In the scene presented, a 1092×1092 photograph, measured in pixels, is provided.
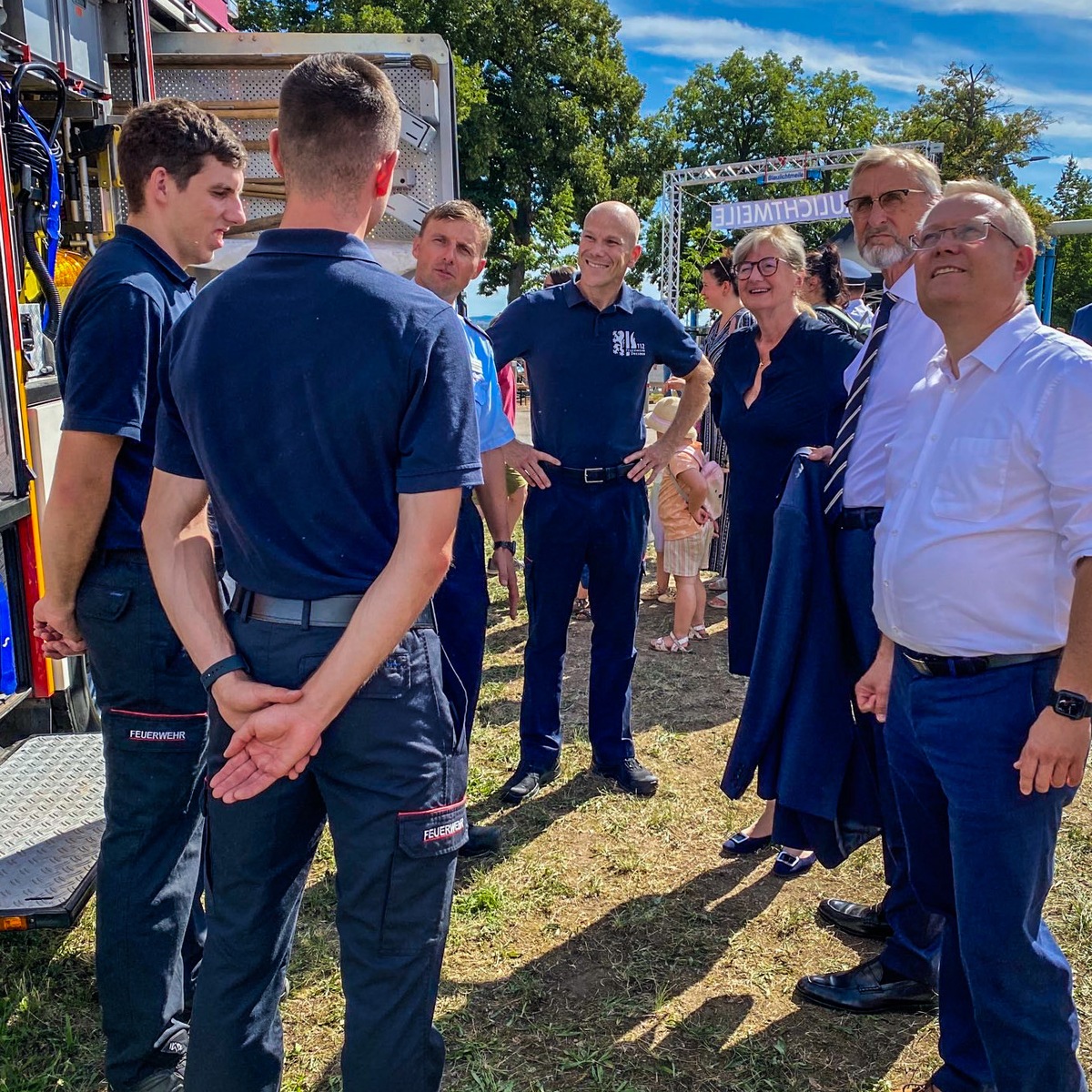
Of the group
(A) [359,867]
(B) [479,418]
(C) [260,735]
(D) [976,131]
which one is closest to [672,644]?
(B) [479,418]

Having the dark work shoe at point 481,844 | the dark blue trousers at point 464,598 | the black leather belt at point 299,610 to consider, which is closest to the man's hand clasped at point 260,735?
the black leather belt at point 299,610

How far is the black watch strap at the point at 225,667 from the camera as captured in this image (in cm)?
171

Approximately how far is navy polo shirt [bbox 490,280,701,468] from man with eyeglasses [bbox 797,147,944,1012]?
118 cm

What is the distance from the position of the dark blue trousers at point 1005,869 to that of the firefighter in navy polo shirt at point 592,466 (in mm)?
2152

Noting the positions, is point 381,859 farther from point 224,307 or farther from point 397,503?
point 224,307

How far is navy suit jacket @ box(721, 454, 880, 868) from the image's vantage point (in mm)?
2920

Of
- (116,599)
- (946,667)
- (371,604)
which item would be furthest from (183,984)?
(946,667)

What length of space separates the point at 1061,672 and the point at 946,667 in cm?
24

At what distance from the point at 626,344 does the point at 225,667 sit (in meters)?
2.69

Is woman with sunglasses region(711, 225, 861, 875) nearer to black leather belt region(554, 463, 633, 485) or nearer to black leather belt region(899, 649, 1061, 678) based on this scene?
black leather belt region(554, 463, 633, 485)

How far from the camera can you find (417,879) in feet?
5.60

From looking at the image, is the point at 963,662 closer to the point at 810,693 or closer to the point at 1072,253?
the point at 810,693

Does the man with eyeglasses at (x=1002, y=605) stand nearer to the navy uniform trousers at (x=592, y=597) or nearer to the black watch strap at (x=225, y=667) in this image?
the black watch strap at (x=225, y=667)

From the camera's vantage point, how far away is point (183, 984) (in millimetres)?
2502
